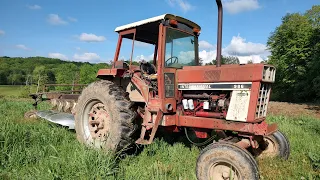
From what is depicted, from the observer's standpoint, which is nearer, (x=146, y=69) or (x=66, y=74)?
(x=146, y=69)

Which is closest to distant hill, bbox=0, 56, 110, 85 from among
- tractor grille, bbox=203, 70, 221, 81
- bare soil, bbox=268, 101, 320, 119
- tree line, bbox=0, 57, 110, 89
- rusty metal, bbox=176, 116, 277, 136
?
tree line, bbox=0, 57, 110, 89

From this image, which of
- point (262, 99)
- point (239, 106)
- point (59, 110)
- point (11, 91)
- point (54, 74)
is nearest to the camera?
point (239, 106)

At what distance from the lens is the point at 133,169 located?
150 inches

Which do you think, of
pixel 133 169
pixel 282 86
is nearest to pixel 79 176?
pixel 133 169

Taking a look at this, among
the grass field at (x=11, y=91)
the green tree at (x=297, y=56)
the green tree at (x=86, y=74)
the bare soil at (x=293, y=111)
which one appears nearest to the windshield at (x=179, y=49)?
the bare soil at (x=293, y=111)

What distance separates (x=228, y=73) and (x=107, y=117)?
2.42m

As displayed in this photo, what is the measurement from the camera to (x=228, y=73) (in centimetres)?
391

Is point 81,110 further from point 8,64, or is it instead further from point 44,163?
point 8,64

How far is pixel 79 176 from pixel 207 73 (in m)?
2.43

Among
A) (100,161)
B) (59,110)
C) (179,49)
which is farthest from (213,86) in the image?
(59,110)

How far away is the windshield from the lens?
15.2 ft

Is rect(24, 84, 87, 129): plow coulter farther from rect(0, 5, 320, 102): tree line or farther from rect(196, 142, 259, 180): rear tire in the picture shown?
rect(0, 5, 320, 102): tree line

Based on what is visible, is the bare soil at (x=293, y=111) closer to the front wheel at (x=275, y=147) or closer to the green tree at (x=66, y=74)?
the front wheel at (x=275, y=147)

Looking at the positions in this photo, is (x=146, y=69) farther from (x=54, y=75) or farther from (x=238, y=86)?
(x=54, y=75)
